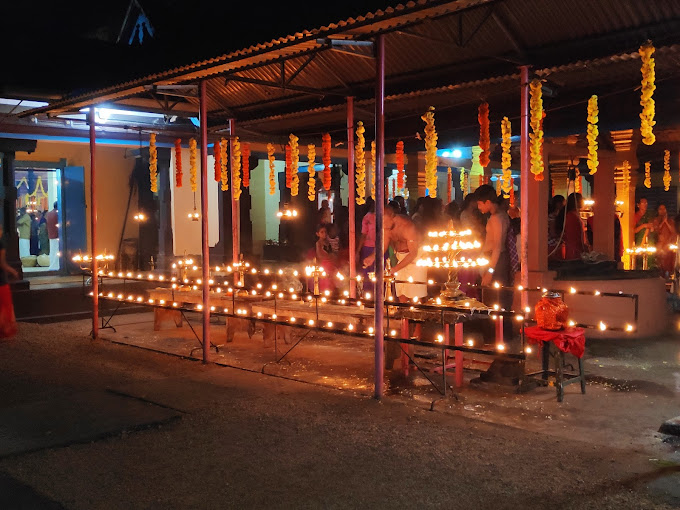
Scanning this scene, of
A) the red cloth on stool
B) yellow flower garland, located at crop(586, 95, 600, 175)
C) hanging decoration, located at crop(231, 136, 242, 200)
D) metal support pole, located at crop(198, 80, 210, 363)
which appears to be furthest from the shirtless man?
hanging decoration, located at crop(231, 136, 242, 200)

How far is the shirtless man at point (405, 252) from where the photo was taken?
31.2ft

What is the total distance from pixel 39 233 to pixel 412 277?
13404 millimetres

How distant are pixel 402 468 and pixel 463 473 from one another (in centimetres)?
43

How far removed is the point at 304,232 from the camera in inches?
886

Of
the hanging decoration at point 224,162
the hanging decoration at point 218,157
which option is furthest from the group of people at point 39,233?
the hanging decoration at point 224,162

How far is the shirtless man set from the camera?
31.2 ft

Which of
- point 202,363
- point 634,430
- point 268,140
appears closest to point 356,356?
point 202,363

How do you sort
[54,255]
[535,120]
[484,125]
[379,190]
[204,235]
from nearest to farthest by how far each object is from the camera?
[379,190] < [535,120] < [204,235] < [484,125] < [54,255]

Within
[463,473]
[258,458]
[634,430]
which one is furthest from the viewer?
[634,430]

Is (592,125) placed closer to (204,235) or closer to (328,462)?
(204,235)

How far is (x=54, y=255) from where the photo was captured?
18750mm

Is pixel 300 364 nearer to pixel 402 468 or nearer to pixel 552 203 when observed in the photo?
pixel 402 468

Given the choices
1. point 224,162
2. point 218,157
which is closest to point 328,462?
point 224,162

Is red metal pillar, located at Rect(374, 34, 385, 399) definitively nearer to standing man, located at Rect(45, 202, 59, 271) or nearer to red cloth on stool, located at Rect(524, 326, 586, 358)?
red cloth on stool, located at Rect(524, 326, 586, 358)
